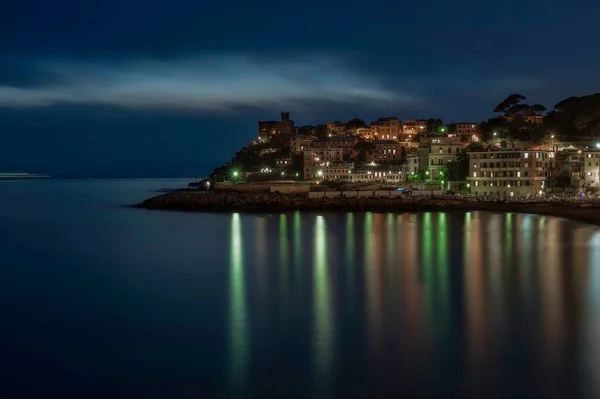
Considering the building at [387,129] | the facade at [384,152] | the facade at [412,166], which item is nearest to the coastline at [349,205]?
the facade at [412,166]

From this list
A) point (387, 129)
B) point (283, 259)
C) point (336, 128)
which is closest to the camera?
point (283, 259)

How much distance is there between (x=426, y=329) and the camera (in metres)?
9.38

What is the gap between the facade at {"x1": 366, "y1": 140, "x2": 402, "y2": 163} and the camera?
2044 inches

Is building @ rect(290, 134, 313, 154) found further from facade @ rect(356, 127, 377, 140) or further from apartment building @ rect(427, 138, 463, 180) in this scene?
apartment building @ rect(427, 138, 463, 180)

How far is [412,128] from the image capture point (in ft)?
194

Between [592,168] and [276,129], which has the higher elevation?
[276,129]

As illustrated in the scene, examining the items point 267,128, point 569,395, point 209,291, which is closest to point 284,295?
point 209,291

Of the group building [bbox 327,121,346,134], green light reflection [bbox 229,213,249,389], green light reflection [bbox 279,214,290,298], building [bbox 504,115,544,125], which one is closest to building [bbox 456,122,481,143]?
building [bbox 504,115,544,125]

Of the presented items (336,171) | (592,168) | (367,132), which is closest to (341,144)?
(336,171)

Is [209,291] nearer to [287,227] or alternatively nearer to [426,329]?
[426,329]

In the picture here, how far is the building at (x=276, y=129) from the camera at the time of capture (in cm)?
6324

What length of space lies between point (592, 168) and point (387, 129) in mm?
25899

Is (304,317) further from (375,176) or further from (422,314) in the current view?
(375,176)

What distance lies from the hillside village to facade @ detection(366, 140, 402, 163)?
3.6 inches
